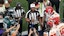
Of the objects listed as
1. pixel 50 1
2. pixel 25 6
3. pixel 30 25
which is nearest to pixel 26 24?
pixel 30 25

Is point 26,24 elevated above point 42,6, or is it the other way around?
point 42,6

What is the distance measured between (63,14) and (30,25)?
0.51 meters

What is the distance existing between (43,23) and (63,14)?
322 mm

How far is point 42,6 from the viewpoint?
3057 mm

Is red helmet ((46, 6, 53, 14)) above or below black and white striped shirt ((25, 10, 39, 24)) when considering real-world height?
above

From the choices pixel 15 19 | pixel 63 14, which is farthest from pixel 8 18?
pixel 63 14

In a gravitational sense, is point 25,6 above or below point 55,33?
above

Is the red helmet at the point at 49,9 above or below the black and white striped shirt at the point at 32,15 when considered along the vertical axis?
above

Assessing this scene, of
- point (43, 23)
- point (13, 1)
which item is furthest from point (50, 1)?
point (13, 1)

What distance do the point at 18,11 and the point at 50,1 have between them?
1.63 feet

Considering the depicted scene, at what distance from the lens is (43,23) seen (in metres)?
3.08

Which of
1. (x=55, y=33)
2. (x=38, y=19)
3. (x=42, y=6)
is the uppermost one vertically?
(x=42, y=6)

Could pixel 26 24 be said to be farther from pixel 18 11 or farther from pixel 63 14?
pixel 63 14

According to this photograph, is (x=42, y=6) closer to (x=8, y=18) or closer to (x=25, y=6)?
(x=25, y=6)
